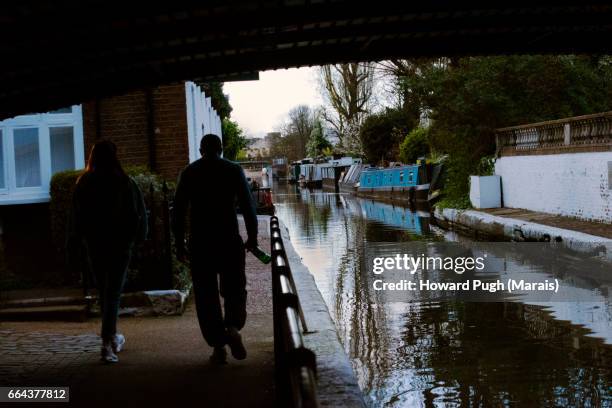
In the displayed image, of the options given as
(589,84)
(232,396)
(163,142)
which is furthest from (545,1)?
(589,84)

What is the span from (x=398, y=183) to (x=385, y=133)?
15192mm

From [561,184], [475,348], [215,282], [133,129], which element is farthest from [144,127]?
[561,184]

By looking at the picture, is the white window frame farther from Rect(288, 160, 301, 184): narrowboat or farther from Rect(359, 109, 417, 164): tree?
Rect(288, 160, 301, 184): narrowboat

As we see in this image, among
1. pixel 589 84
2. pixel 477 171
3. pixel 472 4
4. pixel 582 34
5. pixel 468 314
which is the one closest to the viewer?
pixel 472 4

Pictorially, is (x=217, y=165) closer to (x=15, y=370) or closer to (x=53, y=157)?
(x=15, y=370)

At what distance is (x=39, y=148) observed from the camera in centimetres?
1263

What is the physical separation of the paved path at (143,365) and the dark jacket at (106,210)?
102 centimetres

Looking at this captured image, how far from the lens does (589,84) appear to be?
25.7m

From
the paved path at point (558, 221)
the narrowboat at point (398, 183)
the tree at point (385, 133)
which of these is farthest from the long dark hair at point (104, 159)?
the tree at point (385, 133)

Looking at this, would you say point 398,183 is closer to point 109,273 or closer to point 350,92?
point 350,92

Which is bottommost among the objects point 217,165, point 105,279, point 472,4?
point 105,279

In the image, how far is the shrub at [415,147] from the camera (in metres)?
45.1

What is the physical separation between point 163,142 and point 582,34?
23.8 ft

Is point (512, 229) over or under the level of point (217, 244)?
under
